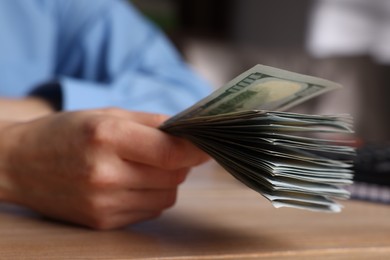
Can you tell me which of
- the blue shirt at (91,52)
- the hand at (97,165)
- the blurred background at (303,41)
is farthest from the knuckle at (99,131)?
the blurred background at (303,41)

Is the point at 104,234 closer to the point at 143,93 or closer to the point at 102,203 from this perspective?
the point at 102,203

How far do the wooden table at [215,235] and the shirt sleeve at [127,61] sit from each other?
40 centimetres

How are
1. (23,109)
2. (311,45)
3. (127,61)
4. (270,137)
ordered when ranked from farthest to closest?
1. (311,45)
2. (127,61)
3. (23,109)
4. (270,137)

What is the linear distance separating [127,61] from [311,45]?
2329 millimetres

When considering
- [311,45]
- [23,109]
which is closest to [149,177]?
[23,109]

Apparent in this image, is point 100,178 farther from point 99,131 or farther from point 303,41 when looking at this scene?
point 303,41

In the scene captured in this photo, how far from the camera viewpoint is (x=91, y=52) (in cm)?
105

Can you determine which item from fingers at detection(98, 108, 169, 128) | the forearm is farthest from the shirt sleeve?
fingers at detection(98, 108, 169, 128)

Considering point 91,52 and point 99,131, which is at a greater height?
point 91,52

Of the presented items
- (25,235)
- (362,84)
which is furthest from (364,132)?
(25,235)

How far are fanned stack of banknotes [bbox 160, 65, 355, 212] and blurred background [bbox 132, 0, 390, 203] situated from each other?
0.26 m

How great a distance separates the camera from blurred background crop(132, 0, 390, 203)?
192 cm

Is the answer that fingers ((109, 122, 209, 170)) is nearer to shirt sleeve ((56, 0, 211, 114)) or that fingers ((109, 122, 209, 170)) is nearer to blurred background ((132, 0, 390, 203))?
blurred background ((132, 0, 390, 203))

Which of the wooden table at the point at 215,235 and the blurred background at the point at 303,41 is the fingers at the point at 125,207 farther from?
the blurred background at the point at 303,41
